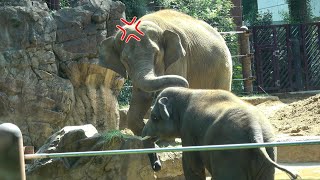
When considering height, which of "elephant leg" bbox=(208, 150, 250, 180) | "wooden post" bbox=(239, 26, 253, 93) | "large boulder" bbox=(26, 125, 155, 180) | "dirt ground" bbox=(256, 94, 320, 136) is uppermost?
"elephant leg" bbox=(208, 150, 250, 180)

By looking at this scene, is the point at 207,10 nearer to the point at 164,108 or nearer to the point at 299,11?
the point at 299,11

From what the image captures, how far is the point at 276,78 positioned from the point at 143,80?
1278 centimetres

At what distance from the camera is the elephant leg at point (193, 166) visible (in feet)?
23.3

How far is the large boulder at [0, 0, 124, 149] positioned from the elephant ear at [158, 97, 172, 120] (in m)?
4.62

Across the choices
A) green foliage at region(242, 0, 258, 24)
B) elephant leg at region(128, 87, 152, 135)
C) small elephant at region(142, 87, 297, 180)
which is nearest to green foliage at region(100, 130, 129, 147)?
small elephant at region(142, 87, 297, 180)

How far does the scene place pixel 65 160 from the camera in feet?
25.9

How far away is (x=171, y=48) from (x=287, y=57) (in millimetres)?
12116

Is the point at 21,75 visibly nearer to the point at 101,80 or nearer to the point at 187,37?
the point at 101,80

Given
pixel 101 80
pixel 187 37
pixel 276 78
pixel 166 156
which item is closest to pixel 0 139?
pixel 166 156

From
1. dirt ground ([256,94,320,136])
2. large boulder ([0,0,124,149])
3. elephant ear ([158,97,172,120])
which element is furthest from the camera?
dirt ground ([256,94,320,136])

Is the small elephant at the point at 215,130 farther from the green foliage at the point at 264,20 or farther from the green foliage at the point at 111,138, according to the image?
the green foliage at the point at 264,20

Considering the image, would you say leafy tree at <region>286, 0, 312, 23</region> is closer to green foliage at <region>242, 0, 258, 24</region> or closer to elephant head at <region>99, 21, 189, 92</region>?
green foliage at <region>242, 0, 258, 24</region>

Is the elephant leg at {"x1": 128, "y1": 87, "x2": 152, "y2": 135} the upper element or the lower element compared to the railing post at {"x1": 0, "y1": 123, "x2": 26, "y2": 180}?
lower

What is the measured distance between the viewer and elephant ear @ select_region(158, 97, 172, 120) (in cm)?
724
